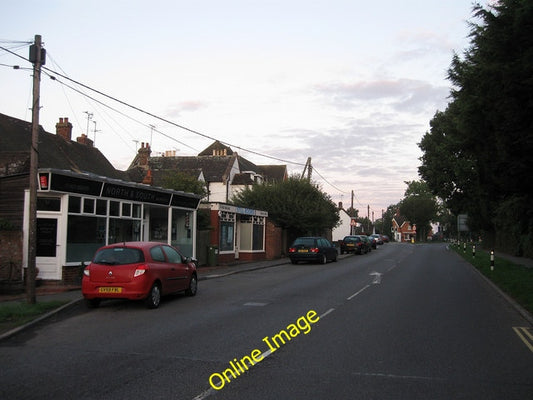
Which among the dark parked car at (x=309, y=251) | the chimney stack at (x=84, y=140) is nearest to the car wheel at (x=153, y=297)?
the dark parked car at (x=309, y=251)

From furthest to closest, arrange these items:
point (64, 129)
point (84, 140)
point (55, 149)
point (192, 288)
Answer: point (84, 140), point (64, 129), point (55, 149), point (192, 288)

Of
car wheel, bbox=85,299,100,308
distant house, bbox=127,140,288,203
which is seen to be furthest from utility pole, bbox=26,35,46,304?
distant house, bbox=127,140,288,203

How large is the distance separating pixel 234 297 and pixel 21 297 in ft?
18.4

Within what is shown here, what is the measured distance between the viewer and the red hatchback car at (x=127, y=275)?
1109cm

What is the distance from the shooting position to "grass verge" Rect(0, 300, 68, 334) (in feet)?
30.3

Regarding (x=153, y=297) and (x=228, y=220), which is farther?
(x=228, y=220)

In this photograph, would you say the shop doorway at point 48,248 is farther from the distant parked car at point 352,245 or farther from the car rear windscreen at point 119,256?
the distant parked car at point 352,245

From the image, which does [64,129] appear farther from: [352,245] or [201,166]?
[352,245]

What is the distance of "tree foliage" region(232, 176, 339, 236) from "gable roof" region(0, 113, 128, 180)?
9.53 meters

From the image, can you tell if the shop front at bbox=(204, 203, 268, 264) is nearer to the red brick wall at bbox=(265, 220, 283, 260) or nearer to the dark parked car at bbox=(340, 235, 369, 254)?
the red brick wall at bbox=(265, 220, 283, 260)

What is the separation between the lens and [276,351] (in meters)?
7.36

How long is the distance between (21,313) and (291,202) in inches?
950

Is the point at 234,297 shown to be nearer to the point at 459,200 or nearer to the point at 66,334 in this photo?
the point at 66,334

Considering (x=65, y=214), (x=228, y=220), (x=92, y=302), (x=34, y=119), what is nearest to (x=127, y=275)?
(x=92, y=302)
